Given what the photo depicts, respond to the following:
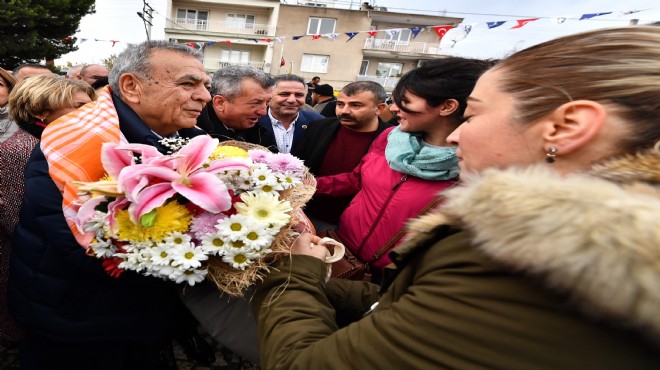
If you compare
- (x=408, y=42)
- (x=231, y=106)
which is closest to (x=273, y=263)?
(x=231, y=106)

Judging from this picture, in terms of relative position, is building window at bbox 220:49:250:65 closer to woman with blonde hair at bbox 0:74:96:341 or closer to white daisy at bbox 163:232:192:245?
woman with blonde hair at bbox 0:74:96:341

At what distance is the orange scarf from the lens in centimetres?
118

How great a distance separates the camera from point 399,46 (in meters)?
28.8

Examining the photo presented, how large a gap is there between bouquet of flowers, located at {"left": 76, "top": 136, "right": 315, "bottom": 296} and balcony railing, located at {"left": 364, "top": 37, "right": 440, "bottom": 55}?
1174 inches

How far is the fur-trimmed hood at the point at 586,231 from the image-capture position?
0.48 m

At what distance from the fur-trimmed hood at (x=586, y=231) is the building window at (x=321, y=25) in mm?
29423

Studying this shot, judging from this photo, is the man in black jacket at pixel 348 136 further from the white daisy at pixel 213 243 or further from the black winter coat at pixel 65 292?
the white daisy at pixel 213 243

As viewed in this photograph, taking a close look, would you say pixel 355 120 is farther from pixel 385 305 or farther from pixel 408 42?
pixel 408 42

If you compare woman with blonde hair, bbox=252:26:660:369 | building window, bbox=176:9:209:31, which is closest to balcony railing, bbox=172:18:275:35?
building window, bbox=176:9:209:31

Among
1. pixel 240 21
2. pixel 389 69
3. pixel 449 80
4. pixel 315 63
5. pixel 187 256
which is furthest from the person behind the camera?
pixel 389 69

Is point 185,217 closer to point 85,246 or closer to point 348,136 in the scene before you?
point 85,246

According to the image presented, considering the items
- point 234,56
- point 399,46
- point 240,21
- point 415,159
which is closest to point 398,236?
point 415,159

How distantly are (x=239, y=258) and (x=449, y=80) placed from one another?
1483 mm

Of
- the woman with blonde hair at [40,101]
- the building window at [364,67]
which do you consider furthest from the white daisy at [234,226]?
the building window at [364,67]
